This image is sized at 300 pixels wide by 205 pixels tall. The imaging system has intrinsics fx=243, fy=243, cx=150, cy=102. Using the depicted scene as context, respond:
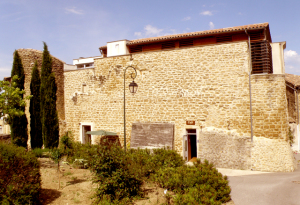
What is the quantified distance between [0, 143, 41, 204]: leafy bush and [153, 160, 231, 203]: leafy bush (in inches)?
145

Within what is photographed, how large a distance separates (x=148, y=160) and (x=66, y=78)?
10.2 meters

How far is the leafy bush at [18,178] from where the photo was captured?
19.0 ft

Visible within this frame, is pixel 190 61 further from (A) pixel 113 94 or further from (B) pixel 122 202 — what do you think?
(B) pixel 122 202

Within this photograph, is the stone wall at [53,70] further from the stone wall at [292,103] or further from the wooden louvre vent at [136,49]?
the stone wall at [292,103]

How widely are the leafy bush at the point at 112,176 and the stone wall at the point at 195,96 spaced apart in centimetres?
609

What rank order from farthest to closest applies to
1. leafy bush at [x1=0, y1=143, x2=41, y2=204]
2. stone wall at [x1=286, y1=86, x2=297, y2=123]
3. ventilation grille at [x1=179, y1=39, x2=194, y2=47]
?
stone wall at [x1=286, y1=86, x2=297, y2=123], ventilation grille at [x1=179, y1=39, x2=194, y2=47], leafy bush at [x1=0, y1=143, x2=41, y2=204]

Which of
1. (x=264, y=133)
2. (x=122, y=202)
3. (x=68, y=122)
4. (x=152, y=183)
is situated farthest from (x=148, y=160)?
(x=68, y=122)

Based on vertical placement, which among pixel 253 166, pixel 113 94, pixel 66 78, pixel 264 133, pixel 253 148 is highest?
pixel 66 78

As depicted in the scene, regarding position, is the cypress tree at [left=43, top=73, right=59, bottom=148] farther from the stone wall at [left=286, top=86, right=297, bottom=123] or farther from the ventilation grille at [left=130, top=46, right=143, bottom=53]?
the stone wall at [left=286, top=86, right=297, bottom=123]

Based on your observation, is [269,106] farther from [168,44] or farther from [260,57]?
[168,44]

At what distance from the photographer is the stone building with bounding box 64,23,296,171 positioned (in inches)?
438

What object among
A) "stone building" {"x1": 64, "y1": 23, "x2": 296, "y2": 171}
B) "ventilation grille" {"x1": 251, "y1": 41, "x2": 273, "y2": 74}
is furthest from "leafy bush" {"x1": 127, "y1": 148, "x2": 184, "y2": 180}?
"ventilation grille" {"x1": 251, "y1": 41, "x2": 273, "y2": 74}

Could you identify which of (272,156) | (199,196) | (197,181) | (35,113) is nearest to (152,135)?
(272,156)

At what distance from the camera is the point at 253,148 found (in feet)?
36.6
